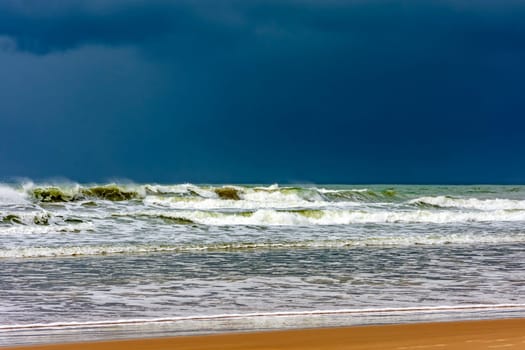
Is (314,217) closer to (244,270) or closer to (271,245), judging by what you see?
(271,245)

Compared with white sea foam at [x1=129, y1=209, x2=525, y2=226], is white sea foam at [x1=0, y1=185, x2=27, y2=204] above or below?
above

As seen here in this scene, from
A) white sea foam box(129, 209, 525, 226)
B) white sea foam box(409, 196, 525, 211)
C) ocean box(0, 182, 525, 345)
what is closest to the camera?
ocean box(0, 182, 525, 345)

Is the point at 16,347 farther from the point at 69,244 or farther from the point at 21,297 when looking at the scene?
the point at 69,244

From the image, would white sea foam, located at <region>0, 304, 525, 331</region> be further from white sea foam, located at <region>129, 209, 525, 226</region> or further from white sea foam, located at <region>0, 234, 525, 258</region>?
white sea foam, located at <region>129, 209, 525, 226</region>

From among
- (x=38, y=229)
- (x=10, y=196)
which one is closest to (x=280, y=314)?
(x=38, y=229)

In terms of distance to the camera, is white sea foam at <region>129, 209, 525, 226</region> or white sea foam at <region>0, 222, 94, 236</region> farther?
white sea foam at <region>129, 209, 525, 226</region>

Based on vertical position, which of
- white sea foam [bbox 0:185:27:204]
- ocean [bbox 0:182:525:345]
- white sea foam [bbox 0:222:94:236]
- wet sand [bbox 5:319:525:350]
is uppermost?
white sea foam [bbox 0:185:27:204]

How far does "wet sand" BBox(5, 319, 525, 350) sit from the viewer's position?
5801mm

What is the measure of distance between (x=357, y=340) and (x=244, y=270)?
5263mm

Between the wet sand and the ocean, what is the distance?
0.40m

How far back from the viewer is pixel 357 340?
6.09m

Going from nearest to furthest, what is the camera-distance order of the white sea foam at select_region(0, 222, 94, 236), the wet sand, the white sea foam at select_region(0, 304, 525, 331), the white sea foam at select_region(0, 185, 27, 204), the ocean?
the wet sand < the white sea foam at select_region(0, 304, 525, 331) < the ocean < the white sea foam at select_region(0, 222, 94, 236) < the white sea foam at select_region(0, 185, 27, 204)

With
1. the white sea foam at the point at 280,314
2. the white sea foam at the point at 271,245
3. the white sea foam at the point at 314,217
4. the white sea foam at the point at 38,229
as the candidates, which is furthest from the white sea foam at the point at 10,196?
the white sea foam at the point at 280,314

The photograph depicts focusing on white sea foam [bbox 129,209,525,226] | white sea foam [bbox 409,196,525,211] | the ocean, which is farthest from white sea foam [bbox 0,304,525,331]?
white sea foam [bbox 409,196,525,211]
